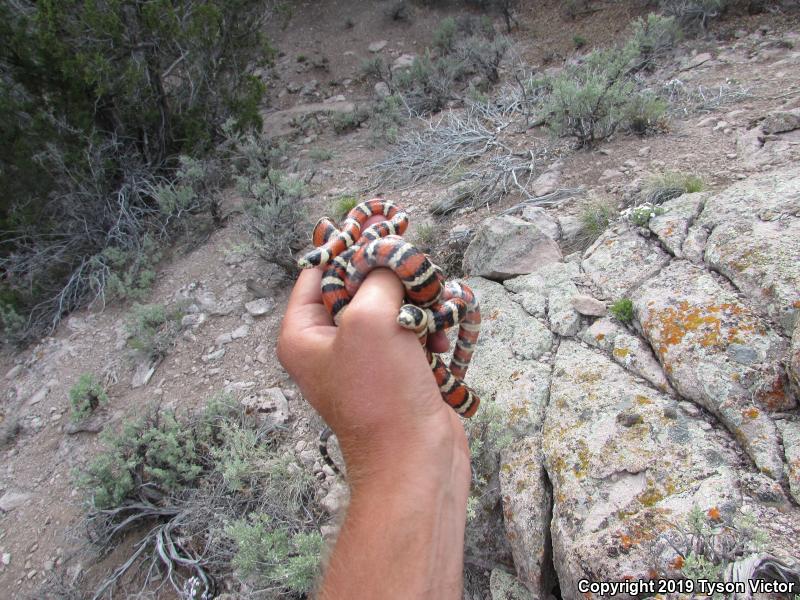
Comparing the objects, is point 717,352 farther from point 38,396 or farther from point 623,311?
point 38,396

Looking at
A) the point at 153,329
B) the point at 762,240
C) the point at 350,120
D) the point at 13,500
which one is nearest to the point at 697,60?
the point at 350,120

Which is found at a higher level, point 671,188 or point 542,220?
point 671,188

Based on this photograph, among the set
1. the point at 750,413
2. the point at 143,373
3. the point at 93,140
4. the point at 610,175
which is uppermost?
the point at 93,140

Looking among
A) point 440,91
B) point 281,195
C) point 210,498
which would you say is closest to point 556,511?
point 210,498

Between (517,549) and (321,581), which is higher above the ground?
(321,581)

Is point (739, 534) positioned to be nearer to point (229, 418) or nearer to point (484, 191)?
point (229, 418)

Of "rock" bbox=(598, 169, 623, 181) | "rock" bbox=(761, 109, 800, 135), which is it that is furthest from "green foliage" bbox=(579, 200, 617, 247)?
"rock" bbox=(761, 109, 800, 135)

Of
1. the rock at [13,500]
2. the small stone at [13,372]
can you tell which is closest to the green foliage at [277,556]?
the rock at [13,500]
